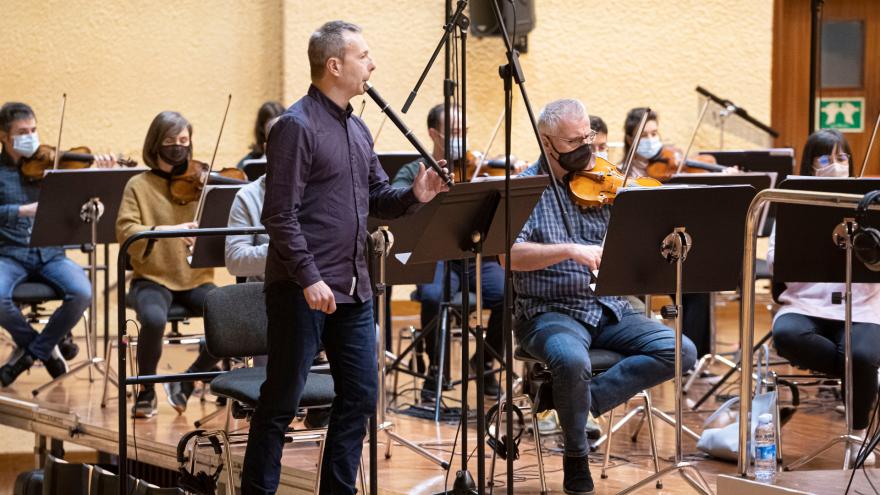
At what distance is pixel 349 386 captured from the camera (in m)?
3.40

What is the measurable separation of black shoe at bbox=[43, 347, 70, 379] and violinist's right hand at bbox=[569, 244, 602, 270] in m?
2.93

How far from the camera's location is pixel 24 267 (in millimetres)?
5574

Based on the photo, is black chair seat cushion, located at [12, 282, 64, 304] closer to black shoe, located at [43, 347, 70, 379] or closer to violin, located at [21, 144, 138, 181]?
black shoe, located at [43, 347, 70, 379]

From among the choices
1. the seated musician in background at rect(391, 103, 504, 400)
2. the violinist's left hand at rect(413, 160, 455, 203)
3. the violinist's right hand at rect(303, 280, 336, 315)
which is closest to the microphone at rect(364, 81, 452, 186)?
the violinist's left hand at rect(413, 160, 455, 203)

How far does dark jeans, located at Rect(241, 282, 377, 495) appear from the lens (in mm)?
3291

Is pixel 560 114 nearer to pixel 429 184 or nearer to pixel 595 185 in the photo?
pixel 595 185

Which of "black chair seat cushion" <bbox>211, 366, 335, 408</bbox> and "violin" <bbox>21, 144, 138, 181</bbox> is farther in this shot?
"violin" <bbox>21, 144, 138, 181</bbox>

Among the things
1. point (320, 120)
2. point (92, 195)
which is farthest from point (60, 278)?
point (320, 120)

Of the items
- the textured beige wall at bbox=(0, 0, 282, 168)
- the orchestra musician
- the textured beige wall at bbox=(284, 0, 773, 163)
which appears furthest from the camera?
the textured beige wall at bbox=(284, 0, 773, 163)

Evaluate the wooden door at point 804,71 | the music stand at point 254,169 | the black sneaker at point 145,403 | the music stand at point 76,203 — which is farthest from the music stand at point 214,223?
the wooden door at point 804,71

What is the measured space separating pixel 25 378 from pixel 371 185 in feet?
9.99

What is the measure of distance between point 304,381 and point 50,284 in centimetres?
265

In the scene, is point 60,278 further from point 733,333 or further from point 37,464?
point 733,333

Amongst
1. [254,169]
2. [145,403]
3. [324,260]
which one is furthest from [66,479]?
[324,260]
